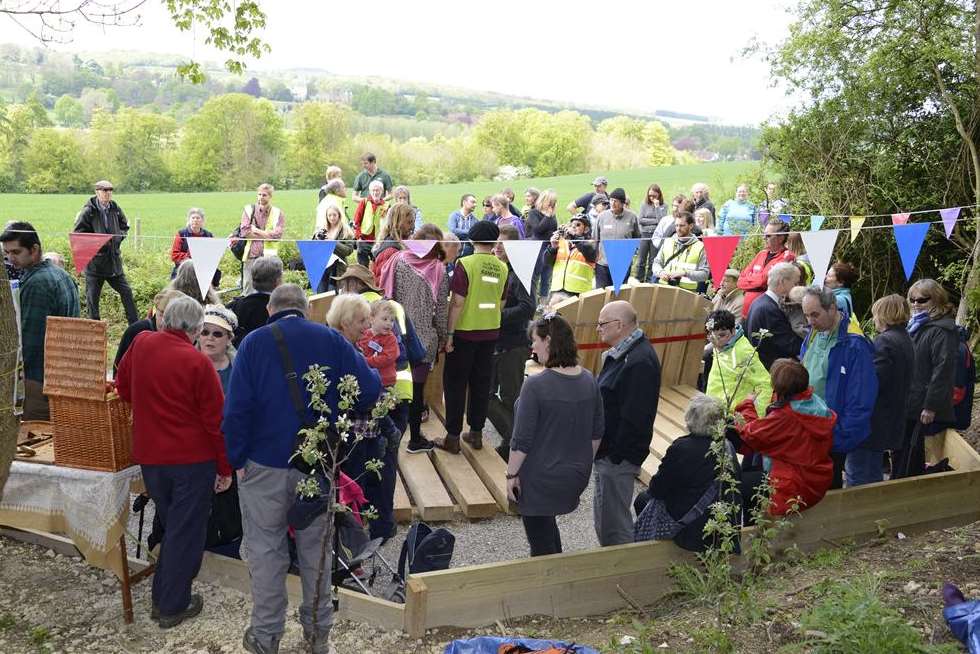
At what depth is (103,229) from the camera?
414 inches

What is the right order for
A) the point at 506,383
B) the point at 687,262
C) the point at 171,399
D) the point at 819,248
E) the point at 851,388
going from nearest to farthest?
1. the point at 171,399
2. the point at 851,388
3. the point at 506,383
4. the point at 819,248
5. the point at 687,262

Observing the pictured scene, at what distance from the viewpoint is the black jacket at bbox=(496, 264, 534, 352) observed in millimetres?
7551

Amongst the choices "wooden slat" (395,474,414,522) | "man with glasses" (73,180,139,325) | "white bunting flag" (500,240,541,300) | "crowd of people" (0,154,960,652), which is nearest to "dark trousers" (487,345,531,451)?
"crowd of people" (0,154,960,652)

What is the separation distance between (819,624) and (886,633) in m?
0.33

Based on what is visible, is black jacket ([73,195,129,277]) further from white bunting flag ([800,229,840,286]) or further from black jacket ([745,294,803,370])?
white bunting flag ([800,229,840,286])

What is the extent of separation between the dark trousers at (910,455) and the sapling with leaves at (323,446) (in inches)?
175

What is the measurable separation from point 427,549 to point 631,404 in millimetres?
1417

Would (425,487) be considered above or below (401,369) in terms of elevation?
below

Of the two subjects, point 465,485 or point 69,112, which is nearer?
point 465,485

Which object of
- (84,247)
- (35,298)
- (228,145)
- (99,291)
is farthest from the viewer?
(228,145)

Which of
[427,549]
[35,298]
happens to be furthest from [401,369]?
[35,298]

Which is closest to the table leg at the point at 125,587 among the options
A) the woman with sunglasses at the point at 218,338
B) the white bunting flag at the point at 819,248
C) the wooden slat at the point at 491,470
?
the woman with sunglasses at the point at 218,338

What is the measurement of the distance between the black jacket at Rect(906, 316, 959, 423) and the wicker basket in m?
5.38

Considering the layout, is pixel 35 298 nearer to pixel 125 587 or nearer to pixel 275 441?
pixel 125 587
